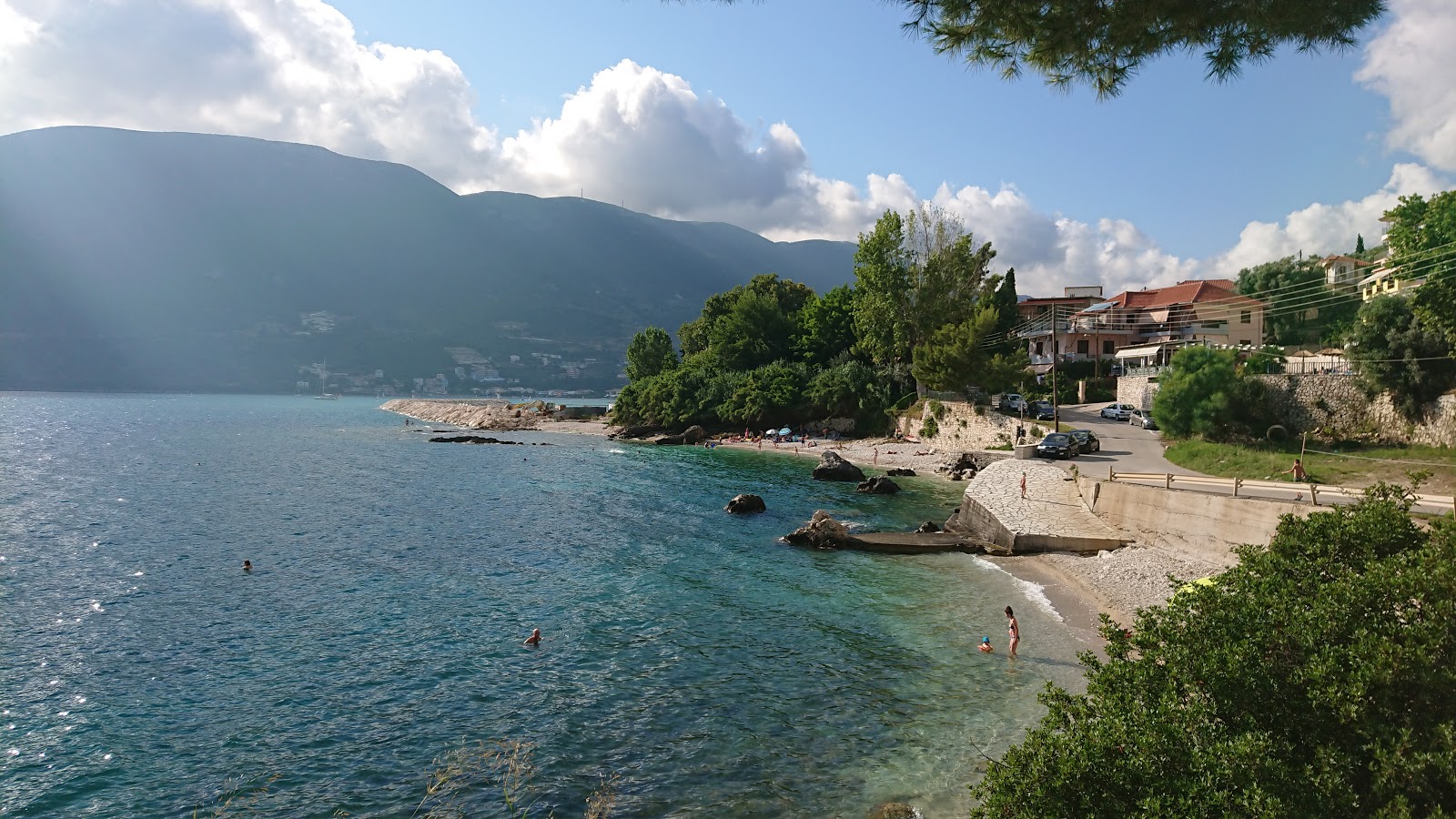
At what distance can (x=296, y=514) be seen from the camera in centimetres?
3875

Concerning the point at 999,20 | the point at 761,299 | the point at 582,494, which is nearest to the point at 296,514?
the point at 582,494

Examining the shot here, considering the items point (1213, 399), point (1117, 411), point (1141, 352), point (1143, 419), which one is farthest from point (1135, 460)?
point (1141, 352)

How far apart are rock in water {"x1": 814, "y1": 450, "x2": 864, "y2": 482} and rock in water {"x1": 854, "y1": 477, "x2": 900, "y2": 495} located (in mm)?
4539

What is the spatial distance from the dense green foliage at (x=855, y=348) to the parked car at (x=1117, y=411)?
821 cm

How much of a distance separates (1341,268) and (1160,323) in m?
15.7

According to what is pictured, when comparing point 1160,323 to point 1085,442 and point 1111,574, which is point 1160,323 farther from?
point 1111,574

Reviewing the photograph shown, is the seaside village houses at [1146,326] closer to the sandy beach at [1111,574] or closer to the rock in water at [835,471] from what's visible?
the rock in water at [835,471]

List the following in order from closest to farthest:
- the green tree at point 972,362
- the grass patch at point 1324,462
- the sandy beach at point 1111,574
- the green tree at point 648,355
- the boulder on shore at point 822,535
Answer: the sandy beach at point 1111,574 → the grass patch at point 1324,462 → the boulder on shore at point 822,535 → the green tree at point 972,362 → the green tree at point 648,355

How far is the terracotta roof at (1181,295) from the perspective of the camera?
80.6 m

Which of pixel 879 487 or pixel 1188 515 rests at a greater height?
pixel 1188 515

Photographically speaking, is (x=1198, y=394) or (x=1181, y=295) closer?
(x=1198, y=394)

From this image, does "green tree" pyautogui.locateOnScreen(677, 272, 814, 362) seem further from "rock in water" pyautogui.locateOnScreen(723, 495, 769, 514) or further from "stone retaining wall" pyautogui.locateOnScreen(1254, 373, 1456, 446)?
"stone retaining wall" pyautogui.locateOnScreen(1254, 373, 1456, 446)

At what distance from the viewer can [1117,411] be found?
58.1 m

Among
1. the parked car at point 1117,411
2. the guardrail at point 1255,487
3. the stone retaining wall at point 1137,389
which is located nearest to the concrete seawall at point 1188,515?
the guardrail at point 1255,487
